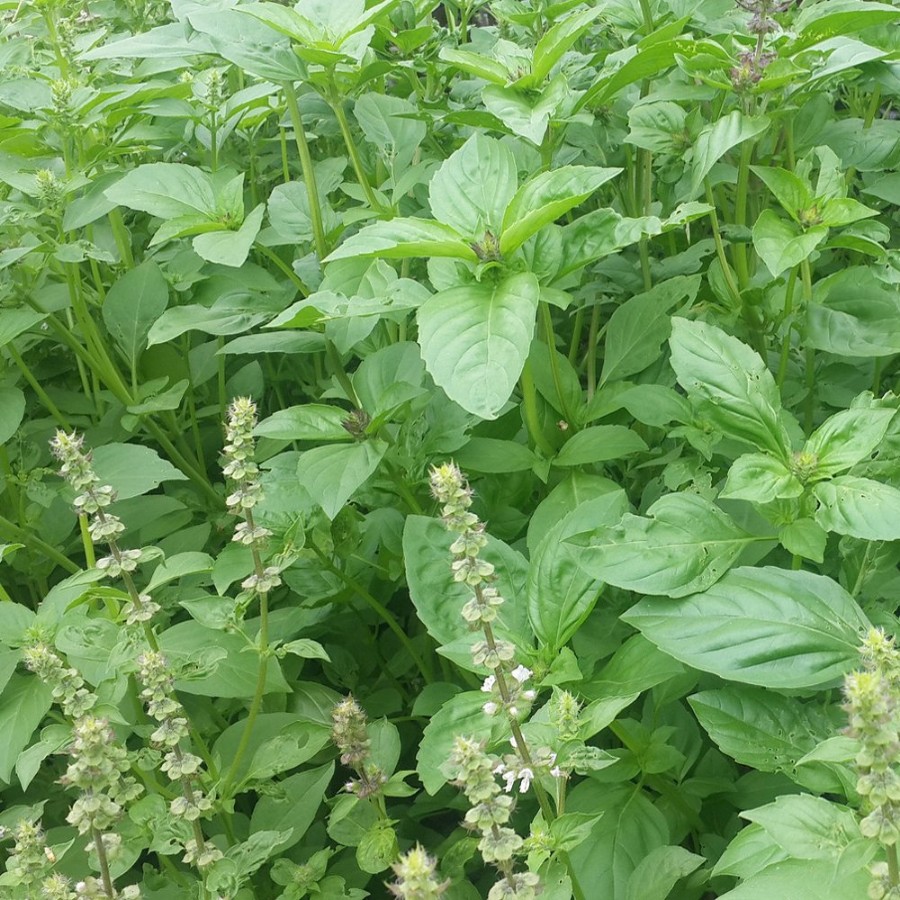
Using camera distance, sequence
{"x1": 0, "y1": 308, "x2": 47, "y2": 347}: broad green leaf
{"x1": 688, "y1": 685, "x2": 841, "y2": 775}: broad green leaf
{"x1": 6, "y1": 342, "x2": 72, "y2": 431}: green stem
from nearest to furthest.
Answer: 1. {"x1": 688, "y1": 685, "x2": 841, "y2": 775}: broad green leaf
2. {"x1": 0, "y1": 308, "x2": 47, "y2": 347}: broad green leaf
3. {"x1": 6, "y1": 342, "x2": 72, "y2": 431}: green stem

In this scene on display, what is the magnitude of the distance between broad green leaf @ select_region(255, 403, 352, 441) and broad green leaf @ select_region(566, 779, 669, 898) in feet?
1.54

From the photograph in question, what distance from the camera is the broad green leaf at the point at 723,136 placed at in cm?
108

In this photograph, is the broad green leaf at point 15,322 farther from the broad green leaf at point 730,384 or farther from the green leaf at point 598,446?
the broad green leaf at point 730,384

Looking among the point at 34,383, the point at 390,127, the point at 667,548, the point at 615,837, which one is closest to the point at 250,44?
the point at 390,127

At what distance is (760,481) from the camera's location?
0.93 m

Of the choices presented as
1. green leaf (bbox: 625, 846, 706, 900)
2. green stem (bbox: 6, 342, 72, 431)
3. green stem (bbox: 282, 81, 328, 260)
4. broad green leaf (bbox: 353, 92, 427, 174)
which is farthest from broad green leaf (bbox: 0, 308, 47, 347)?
green leaf (bbox: 625, 846, 706, 900)

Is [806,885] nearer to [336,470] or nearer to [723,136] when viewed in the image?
[336,470]

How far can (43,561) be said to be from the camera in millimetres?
1432

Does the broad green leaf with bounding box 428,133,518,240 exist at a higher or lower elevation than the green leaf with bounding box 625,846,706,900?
higher

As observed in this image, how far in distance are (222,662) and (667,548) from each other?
0.49 metres

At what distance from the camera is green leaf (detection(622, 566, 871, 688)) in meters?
0.87

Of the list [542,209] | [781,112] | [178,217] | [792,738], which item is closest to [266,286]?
[178,217]

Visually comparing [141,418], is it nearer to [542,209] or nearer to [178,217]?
[178,217]

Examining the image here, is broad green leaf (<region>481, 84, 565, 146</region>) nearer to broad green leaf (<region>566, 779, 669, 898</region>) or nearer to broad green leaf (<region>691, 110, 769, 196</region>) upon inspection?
broad green leaf (<region>691, 110, 769, 196</region>)
